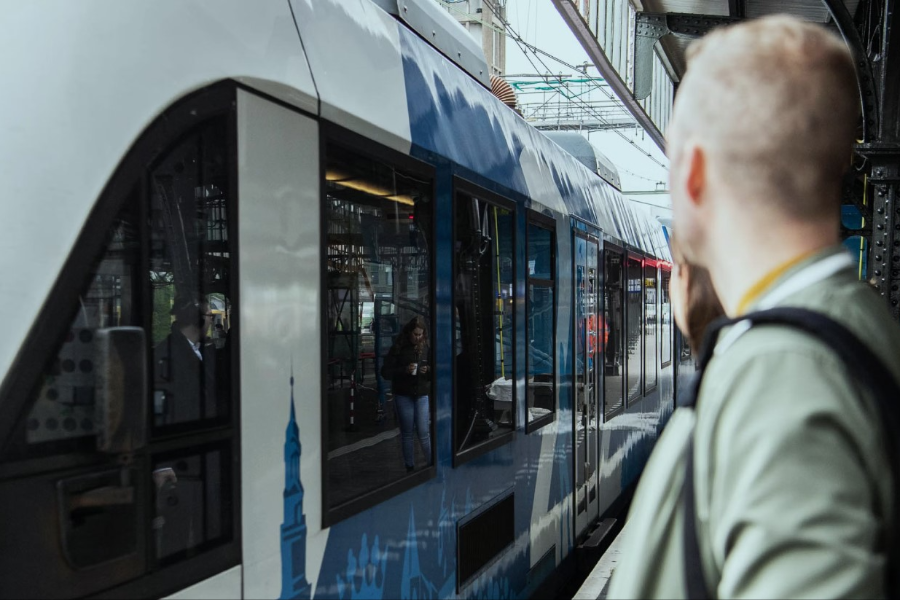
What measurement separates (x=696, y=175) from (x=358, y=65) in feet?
8.15

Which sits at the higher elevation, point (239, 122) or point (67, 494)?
point (239, 122)

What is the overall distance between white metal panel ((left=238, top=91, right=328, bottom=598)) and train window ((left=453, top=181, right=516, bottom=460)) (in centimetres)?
137

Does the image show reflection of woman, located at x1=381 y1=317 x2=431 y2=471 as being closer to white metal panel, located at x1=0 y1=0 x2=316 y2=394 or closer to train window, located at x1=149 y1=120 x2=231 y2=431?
train window, located at x1=149 y1=120 x2=231 y2=431

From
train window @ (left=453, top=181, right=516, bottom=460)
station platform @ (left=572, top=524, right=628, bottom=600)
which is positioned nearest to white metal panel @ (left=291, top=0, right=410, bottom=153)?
train window @ (left=453, top=181, right=516, bottom=460)

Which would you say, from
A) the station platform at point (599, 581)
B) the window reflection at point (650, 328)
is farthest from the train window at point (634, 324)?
the station platform at point (599, 581)

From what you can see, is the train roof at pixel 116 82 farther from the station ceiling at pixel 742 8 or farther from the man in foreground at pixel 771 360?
the station ceiling at pixel 742 8

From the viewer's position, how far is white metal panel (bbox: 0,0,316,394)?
78.7 inches

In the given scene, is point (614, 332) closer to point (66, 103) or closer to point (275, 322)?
point (275, 322)

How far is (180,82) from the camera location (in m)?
2.35

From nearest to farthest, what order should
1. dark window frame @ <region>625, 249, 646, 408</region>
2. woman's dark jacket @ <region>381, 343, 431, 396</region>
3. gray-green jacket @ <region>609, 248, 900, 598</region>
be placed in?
gray-green jacket @ <region>609, 248, 900, 598</region> < woman's dark jacket @ <region>381, 343, 431, 396</region> < dark window frame @ <region>625, 249, 646, 408</region>

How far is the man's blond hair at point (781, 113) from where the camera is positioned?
950 mm

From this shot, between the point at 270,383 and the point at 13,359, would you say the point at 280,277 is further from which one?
the point at 13,359

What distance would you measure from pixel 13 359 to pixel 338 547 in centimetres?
138

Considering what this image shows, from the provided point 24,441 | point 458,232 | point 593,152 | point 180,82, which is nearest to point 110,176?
point 180,82
